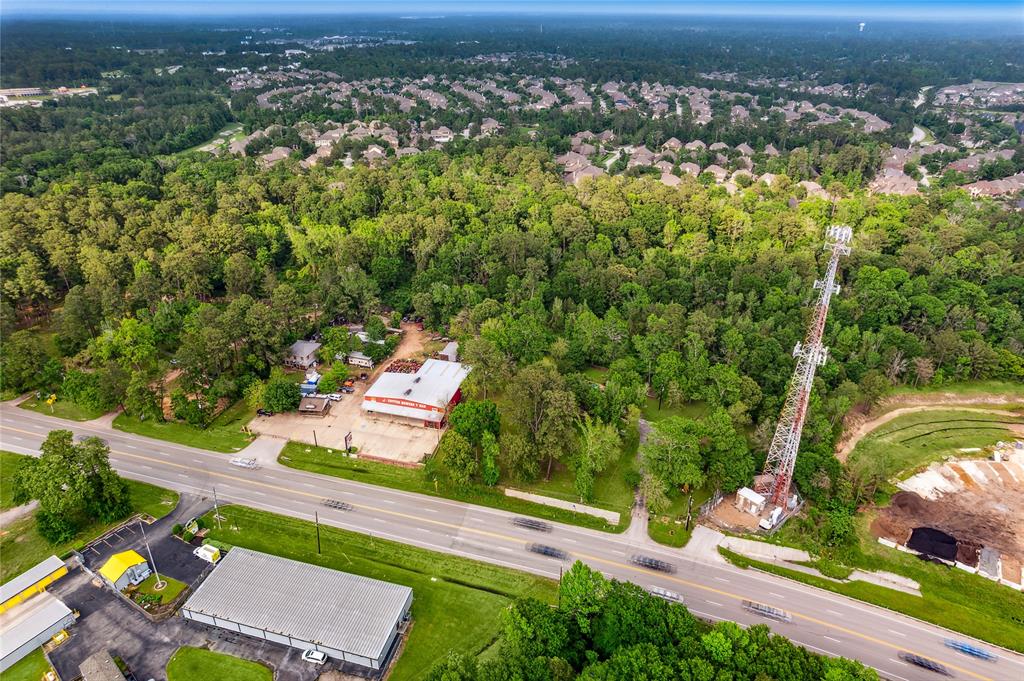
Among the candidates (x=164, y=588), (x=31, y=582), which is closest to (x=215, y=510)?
(x=164, y=588)

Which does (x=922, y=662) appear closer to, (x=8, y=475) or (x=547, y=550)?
(x=547, y=550)

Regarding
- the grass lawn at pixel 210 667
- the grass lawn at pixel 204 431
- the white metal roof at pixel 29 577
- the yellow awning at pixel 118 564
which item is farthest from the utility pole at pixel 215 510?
the grass lawn at pixel 210 667

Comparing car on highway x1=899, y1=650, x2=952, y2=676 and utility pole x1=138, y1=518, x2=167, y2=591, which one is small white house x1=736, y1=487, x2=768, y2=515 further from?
utility pole x1=138, y1=518, x2=167, y2=591

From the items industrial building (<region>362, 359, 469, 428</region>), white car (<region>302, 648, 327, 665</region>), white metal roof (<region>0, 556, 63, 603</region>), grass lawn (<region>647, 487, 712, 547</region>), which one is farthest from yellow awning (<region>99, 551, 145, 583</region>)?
grass lawn (<region>647, 487, 712, 547</region>)

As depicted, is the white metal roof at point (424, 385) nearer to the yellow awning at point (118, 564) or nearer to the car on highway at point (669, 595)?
the yellow awning at point (118, 564)

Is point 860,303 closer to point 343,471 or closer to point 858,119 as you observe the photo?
point 343,471
